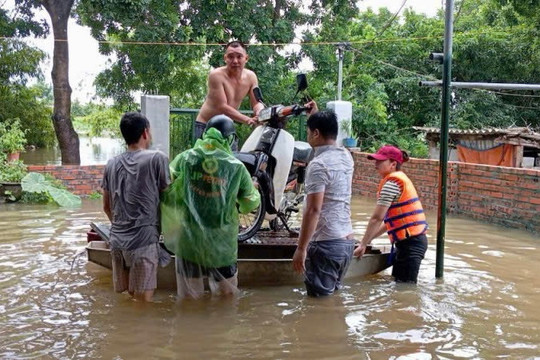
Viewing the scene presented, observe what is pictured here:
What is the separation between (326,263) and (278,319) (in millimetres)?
562

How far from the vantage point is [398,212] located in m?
4.89

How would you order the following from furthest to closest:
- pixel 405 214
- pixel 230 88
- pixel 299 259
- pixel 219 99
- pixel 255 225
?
pixel 230 88, pixel 219 99, pixel 255 225, pixel 405 214, pixel 299 259

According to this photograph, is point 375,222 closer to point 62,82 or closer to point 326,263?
point 326,263

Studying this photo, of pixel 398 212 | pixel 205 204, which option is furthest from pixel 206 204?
pixel 398 212

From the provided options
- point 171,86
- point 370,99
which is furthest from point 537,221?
point 171,86

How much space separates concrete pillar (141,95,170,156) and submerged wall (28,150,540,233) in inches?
57.7

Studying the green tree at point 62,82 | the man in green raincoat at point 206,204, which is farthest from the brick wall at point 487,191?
the green tree at point 62,82

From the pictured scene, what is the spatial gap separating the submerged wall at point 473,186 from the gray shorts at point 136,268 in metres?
5.99

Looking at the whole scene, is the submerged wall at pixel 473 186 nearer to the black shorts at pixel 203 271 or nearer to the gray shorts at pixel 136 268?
the black shorts at pixel 203 271

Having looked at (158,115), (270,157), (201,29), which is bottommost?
(270,157)

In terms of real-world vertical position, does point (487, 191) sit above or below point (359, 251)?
above

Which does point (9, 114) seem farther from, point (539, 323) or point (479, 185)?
point (539, 323)

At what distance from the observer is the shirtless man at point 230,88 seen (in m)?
5.68

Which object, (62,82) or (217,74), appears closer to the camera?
(217,74)
